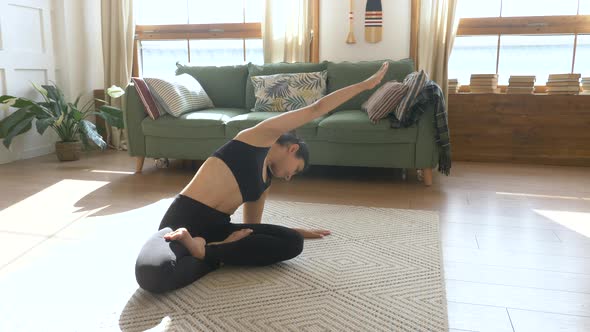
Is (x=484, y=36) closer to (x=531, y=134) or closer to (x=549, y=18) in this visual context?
(x=549, y=18)

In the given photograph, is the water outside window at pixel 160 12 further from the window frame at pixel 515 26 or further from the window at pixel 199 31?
the window frame at pixel 515 26

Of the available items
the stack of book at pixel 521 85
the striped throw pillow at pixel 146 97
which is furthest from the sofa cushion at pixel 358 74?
the striped throw pillow at pixel 146 97

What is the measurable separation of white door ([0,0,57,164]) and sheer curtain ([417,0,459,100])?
337 centimetres

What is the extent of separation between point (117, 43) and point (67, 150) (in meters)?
1.20

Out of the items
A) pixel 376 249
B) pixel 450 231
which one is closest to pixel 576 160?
pixel 450 231

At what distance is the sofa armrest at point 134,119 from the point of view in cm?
362

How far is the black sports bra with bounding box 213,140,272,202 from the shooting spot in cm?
183

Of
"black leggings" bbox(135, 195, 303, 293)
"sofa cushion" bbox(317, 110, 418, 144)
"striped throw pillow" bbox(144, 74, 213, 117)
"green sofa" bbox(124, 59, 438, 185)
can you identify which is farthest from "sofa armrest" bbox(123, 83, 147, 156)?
"black leggings" bbox(135, 195, 303, 293)

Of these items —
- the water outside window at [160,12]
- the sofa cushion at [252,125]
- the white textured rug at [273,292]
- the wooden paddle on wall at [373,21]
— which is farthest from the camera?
the water outside window at [160,12]

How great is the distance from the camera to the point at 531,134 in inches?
154

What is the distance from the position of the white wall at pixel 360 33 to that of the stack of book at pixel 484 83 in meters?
0.61

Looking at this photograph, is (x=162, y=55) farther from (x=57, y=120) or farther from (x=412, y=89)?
(x=412, y=89)

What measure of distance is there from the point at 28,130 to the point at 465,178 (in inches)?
139

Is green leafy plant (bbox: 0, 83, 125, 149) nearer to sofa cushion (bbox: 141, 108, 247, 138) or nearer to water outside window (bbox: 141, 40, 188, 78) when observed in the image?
sofa cushion (bbox: 141, 108, 247, 138)
